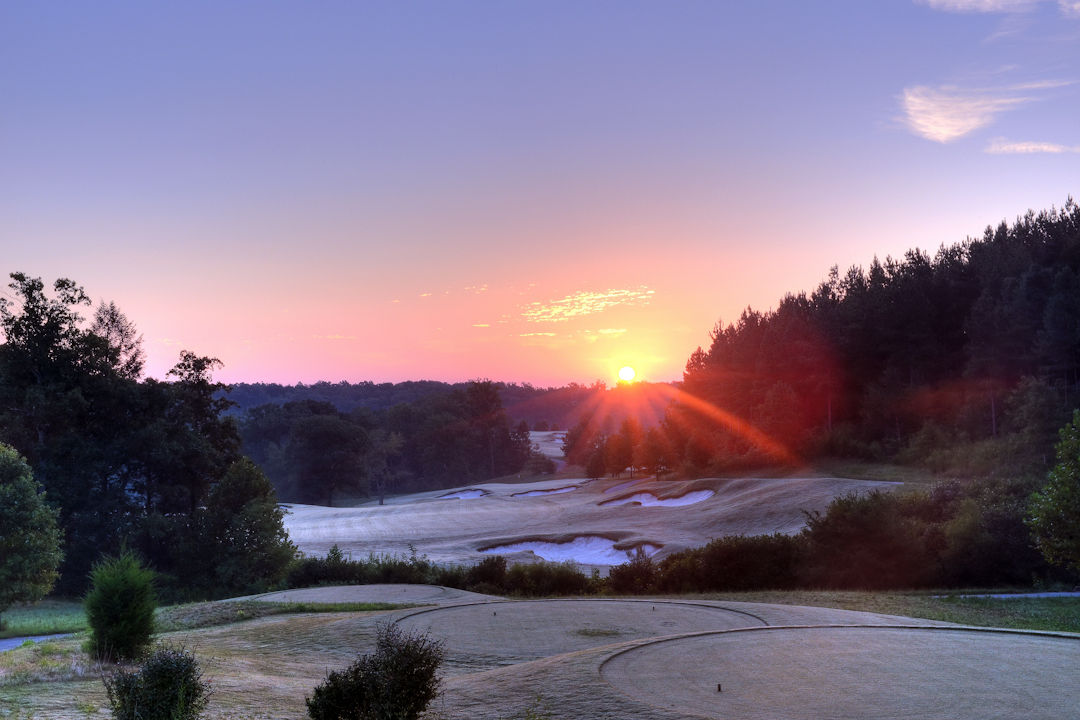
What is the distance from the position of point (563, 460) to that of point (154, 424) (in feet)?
289

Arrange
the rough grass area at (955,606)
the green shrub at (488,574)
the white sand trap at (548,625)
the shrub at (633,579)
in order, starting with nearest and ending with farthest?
the white sand trap at (548,625), the rough grass area at (955,606), the shrub at (633,579), the green shrub at (488,574)

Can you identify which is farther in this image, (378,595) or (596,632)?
(378,595)

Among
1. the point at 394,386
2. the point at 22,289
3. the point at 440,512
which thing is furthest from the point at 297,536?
the point at 394,386

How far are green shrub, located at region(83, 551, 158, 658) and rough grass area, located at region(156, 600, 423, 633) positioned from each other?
177 inches

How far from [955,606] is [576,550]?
83.4ft

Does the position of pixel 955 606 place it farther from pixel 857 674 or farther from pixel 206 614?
pixel 206 614

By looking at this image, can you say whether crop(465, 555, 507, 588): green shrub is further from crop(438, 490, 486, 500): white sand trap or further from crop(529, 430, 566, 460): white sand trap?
crop(529, 430, 566, 460): white sand trap

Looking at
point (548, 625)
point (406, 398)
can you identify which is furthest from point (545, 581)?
point (406, 398)

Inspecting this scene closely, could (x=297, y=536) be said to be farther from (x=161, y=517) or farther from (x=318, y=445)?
(x=318, y=445)

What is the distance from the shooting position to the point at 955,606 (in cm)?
2008

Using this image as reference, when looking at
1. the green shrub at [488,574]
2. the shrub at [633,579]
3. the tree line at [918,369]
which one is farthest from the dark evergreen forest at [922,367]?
the green shrub at [488,574]

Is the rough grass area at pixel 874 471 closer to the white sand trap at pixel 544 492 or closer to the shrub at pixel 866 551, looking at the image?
the shrub at pixel 866 551

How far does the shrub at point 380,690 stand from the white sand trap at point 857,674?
2.35 metres

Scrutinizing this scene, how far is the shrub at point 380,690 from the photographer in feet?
22.5
